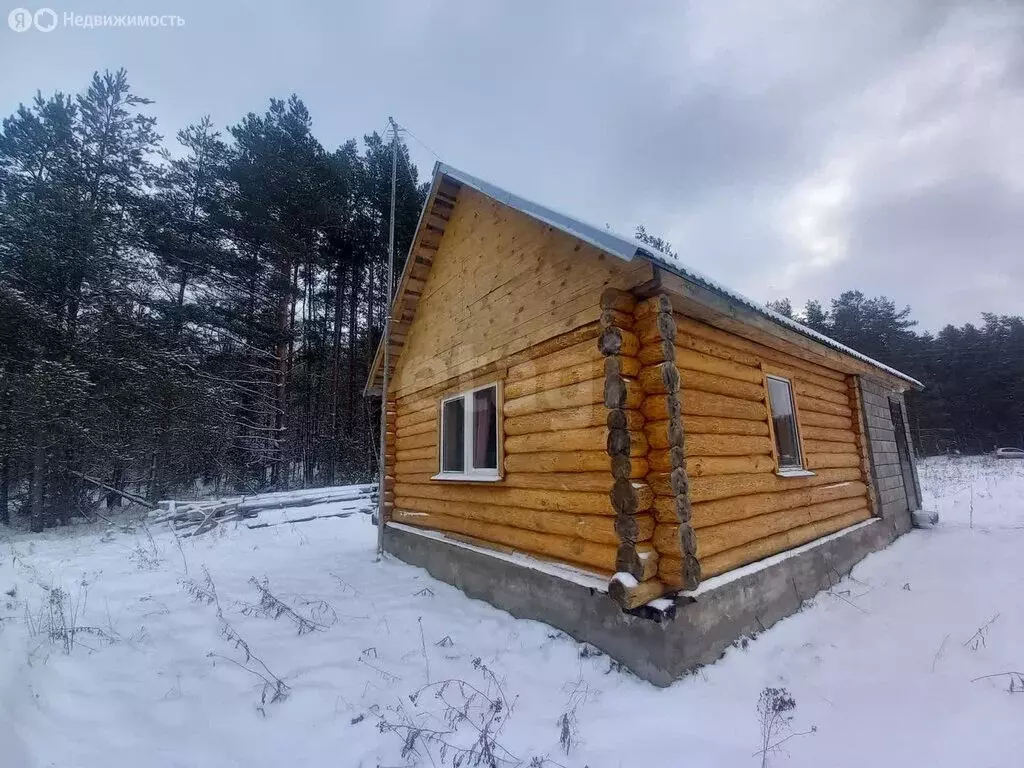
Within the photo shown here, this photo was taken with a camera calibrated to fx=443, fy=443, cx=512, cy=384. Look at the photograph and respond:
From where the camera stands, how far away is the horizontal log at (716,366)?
4.66 metres

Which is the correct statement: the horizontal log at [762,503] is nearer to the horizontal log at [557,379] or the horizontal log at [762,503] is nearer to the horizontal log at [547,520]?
the horizontal log at [547,520]

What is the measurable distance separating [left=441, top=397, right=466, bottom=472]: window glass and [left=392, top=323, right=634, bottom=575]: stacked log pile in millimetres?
473

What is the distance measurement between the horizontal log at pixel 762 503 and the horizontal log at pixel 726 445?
1.65 ft

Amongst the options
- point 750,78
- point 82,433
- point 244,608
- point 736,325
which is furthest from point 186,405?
point 750,78

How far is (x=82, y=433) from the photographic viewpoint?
12531mm

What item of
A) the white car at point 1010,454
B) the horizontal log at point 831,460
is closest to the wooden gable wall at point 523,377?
the horizontal log at point 831,460

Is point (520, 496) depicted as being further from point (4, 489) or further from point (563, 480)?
point (4, 489)

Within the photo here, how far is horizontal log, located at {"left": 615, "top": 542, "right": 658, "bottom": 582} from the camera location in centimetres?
395

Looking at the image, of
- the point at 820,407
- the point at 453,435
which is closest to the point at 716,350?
the point at 820,407

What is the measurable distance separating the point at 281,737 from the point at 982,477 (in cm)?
2394

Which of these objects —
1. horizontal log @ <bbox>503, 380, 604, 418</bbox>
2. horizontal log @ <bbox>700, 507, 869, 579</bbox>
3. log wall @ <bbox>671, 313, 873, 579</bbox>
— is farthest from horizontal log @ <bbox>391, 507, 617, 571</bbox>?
horizontal log @ <bbox>503, 380, 604, 418</bbox>

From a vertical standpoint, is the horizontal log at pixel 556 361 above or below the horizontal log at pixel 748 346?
below

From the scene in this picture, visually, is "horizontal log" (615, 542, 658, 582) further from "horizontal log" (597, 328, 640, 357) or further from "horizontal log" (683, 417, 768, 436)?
"horizontal log" (597, 328, 640, 357)

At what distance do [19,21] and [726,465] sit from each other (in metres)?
11.6
